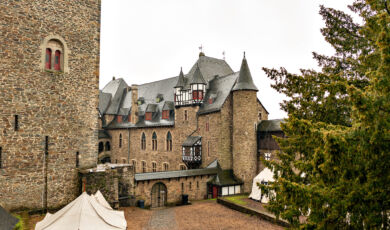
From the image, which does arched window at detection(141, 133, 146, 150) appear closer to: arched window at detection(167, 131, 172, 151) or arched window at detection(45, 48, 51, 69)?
arched window at detection(167, 131, 172, 151)

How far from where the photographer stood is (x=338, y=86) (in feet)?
19.9

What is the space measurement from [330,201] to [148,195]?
16.4 m

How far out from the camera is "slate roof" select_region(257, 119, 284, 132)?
2302 cm

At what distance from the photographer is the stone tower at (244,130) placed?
23.2 meters

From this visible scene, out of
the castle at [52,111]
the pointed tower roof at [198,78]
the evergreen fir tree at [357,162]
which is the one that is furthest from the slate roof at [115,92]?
the evergreen fir tree at [357,162]

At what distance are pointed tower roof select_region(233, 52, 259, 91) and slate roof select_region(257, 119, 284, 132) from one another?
318 cm

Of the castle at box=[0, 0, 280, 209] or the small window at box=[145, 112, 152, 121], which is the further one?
the small window at box=[145, 112, 152, 121]

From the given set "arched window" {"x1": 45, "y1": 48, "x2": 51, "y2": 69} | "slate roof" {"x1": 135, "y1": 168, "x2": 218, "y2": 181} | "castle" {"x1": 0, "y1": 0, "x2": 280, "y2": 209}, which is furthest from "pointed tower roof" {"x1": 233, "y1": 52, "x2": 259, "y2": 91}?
"arched window" {"x1": 45, "y1": 48, "x2": 51, "y2": 69}

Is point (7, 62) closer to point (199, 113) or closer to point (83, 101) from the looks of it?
point (83, 101)

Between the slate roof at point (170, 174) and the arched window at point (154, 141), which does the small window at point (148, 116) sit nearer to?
the arched window at point (154, 141)

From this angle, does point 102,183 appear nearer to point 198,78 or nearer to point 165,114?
point 198,78

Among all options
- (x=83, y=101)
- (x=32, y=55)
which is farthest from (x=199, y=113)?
(x=32, y=55)

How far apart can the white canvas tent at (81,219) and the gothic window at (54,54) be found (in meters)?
6.21

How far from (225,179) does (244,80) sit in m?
8.62
